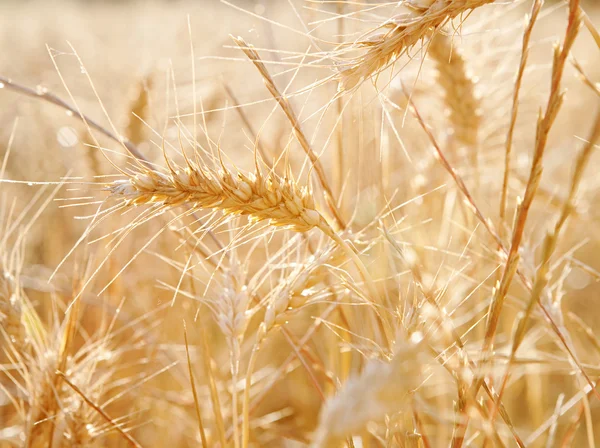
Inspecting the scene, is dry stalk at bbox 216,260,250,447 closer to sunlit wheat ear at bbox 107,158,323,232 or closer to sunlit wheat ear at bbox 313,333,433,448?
sunlit wheat ear at bbox 107,158,323,232

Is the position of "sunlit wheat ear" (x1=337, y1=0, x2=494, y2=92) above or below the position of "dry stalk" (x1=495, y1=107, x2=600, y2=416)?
above

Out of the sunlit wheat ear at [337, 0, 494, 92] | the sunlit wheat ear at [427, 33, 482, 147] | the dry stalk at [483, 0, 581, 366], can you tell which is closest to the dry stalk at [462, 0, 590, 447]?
the dry stalk at [483, 0, 581, 366]

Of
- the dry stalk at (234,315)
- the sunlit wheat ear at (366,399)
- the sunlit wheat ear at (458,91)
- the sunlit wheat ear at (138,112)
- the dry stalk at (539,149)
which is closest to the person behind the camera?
the sunlit wheat ear at (366,399)

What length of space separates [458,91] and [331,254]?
1.86 feet

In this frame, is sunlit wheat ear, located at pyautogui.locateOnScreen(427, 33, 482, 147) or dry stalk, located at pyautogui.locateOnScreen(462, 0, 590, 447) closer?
dry stalk, located at pyautogui.locateOnScreen(462, 0, 590, 447)

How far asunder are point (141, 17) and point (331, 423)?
4558 millimetres

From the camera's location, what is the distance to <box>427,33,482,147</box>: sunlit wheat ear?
1178mm

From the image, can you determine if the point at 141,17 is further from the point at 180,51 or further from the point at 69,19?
the point at 69,19

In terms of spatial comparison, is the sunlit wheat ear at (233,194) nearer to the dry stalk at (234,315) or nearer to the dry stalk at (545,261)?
the dry stalk at (234,315)

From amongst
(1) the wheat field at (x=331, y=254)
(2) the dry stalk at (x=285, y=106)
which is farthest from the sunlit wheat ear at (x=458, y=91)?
(2) the dry stalk at (x=285, y=106)

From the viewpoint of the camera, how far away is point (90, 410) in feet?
3.38

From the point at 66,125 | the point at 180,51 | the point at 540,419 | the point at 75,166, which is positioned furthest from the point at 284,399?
the point at 180,51

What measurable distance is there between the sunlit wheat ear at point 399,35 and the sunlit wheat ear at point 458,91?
18.3 inches

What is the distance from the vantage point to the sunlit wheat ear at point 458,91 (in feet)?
3.86
